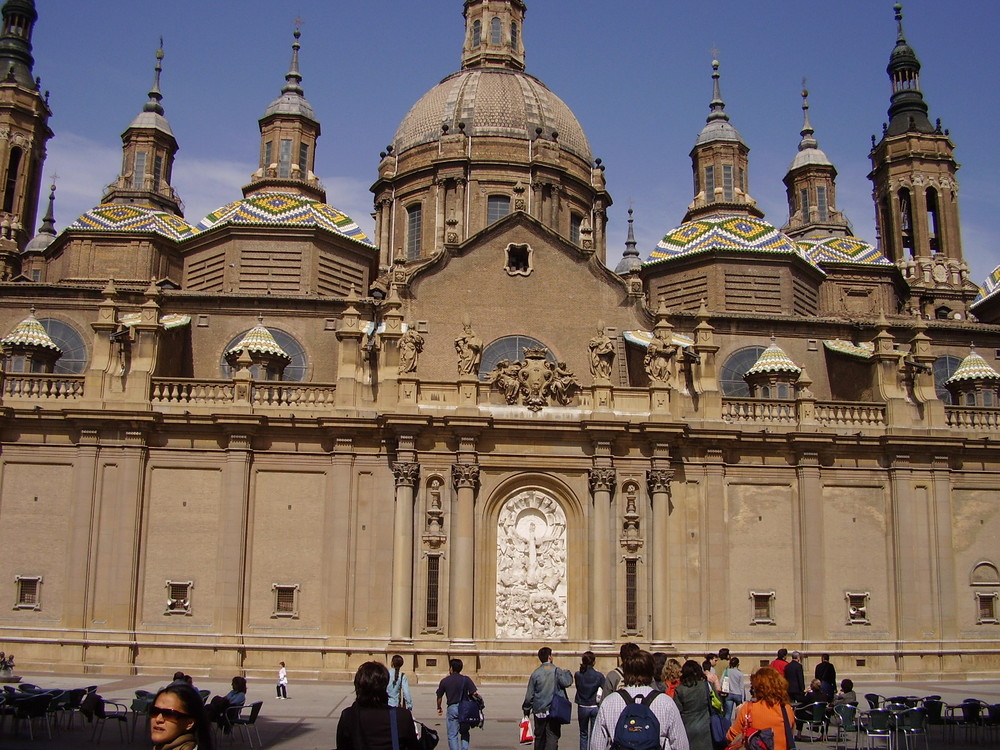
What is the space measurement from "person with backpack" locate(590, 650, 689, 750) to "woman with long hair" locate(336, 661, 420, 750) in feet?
6.98

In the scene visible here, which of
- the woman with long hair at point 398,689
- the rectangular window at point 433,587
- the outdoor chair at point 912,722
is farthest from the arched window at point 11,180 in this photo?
the outdoor chair at point 912,722

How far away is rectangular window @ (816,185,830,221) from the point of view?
5862 centimetres

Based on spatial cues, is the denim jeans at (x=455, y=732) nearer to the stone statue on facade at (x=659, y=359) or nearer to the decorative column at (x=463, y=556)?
the decorative column at (x=463, y=556)

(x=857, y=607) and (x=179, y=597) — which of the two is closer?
(x=179, y=597)

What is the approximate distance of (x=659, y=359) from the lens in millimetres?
35688

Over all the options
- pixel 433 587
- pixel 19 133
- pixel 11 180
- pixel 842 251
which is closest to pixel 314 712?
pixel 433 587

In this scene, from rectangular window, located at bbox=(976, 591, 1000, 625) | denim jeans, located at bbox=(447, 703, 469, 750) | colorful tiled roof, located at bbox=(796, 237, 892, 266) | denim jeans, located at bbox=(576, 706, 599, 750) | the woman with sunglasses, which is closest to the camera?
the woman with sunglasses

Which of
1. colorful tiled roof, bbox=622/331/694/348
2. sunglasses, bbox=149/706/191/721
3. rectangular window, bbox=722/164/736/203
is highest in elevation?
rectangular window, bbox=722/164/736/203

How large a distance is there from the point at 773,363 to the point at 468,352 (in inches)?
475

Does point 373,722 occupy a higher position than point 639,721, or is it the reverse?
point 373,722

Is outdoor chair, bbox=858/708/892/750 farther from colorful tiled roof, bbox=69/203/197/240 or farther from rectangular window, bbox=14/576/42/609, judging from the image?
colorful tiled roof, bbox=69/203/197/240

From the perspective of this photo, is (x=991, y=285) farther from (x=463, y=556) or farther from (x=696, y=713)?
(x=696, y=713)

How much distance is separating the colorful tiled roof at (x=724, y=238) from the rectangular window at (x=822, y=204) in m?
10.3

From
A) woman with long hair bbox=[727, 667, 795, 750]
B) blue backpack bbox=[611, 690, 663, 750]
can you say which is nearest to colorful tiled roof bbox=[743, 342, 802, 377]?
woman with long hair bbox=[727, 667, 795, 750]
